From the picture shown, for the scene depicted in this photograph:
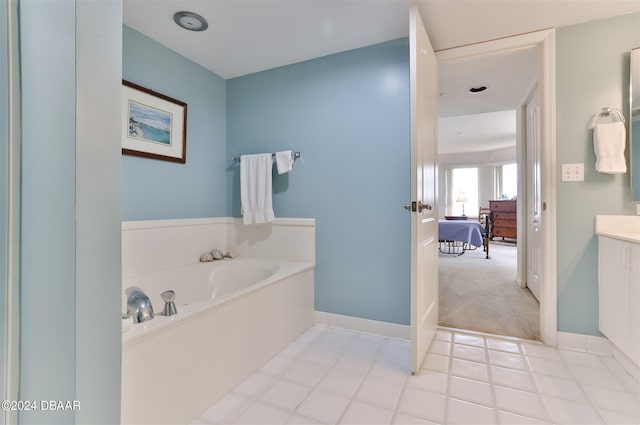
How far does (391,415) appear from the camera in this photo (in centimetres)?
130

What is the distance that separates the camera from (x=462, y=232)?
15.8 feet

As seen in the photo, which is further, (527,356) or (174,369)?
(527,356)

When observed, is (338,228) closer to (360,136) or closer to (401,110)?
(360,136)

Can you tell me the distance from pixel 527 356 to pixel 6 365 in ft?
7.58

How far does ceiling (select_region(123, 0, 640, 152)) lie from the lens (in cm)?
171

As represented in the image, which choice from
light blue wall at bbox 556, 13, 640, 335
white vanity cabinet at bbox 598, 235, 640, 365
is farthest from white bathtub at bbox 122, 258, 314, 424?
white vanity cabinet at bbox 598, 235, 640, 365

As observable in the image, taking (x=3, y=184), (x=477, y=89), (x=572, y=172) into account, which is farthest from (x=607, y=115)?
(x=3, y=184)

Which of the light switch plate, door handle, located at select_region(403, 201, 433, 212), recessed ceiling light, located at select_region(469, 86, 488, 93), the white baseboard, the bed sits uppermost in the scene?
recessed ceiling light, located at select_region(469, 86, 488, 93)

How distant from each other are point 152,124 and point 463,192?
778 cm

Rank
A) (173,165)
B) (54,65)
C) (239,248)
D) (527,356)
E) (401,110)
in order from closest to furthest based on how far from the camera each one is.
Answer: (54,65), (527,356), (401,110), (173,165), (239,248)

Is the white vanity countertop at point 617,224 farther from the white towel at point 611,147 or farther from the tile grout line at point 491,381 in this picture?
the tile grout line at point 491,381

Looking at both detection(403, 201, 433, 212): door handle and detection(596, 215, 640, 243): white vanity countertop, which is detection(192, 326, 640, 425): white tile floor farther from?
detection(403, 201, 433, 212): door handle

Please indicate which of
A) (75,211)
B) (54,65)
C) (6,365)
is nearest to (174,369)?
(6,365)

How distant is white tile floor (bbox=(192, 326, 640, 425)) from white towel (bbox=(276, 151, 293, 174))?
4.22 feet
